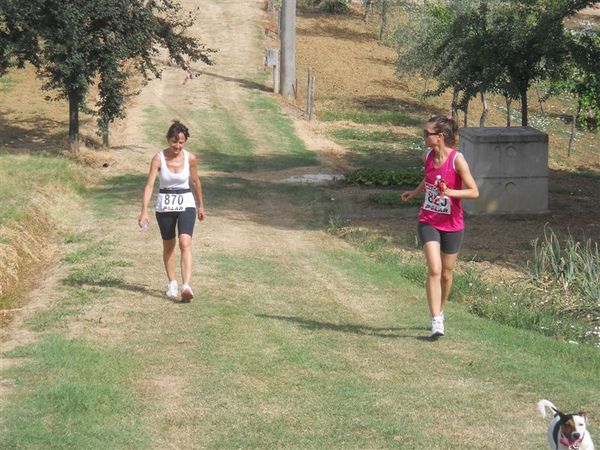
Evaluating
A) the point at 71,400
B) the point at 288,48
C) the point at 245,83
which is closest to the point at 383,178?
the point at 288,48

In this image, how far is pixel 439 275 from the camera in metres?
9.30

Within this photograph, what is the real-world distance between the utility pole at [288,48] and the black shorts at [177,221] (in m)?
23.3

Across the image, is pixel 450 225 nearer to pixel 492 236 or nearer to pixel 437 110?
pixel 492 236

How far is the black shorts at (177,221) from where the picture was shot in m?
10.7

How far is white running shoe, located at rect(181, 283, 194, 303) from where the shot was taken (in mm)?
10609

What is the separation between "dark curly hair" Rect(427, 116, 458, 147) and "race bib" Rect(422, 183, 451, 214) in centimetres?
40

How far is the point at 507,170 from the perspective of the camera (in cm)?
1798

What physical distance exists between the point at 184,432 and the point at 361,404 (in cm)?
130

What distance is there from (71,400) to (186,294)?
11.0 ft

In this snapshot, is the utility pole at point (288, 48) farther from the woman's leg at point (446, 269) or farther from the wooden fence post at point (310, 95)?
the woman's leg at point (446, 269)

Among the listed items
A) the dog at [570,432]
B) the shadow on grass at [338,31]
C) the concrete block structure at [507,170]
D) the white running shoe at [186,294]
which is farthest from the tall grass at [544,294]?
the shadow on grass at [338,31]

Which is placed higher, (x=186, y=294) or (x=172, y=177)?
(x=172, y=177)

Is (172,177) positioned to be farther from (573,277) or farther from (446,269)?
(573,277)

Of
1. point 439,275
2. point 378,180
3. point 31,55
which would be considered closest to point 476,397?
point 439,275
